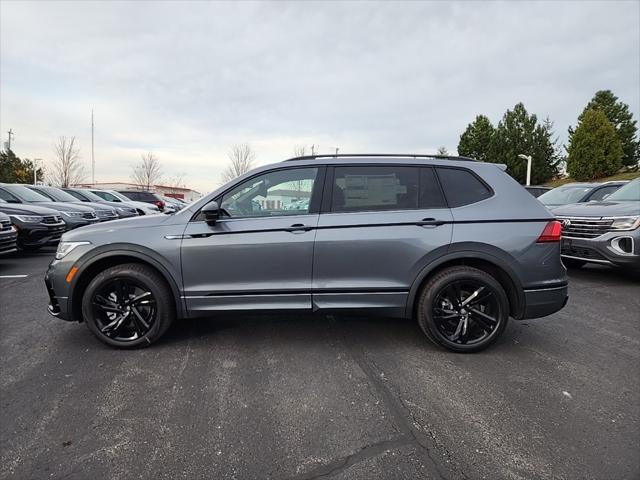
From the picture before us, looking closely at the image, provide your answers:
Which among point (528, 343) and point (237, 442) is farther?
point (528, 343)

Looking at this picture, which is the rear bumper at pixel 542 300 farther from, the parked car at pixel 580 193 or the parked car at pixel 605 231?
the parked car at pixel 580 193

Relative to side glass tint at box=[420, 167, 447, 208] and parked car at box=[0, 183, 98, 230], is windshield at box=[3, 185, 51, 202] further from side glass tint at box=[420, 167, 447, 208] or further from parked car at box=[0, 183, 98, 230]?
side glass tint at box=[420, 167, 447, 208]

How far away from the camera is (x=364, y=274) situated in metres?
3.39

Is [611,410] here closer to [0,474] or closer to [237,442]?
[237,442]

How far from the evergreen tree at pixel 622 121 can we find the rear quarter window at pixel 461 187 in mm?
41802

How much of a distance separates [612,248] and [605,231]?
30 centimetres

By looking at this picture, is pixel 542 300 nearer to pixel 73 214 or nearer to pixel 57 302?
pixel 57 302

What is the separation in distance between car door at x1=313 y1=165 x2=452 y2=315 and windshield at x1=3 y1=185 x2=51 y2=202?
33.5ft

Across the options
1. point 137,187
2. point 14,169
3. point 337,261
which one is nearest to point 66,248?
point 337,261

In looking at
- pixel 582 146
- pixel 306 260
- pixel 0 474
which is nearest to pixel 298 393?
pixel 306 260

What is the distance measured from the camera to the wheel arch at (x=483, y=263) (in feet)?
11.0

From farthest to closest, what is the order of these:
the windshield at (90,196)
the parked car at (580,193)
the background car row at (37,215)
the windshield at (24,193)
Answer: the windshield at (90,196)
the windshield at (24,193)
the parked car at (580,193)
the background car row at (37,215)

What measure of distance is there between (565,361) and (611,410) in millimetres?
778

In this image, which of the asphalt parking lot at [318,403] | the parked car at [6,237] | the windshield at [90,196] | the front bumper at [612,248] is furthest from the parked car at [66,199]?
the front bumper at [612,248]
